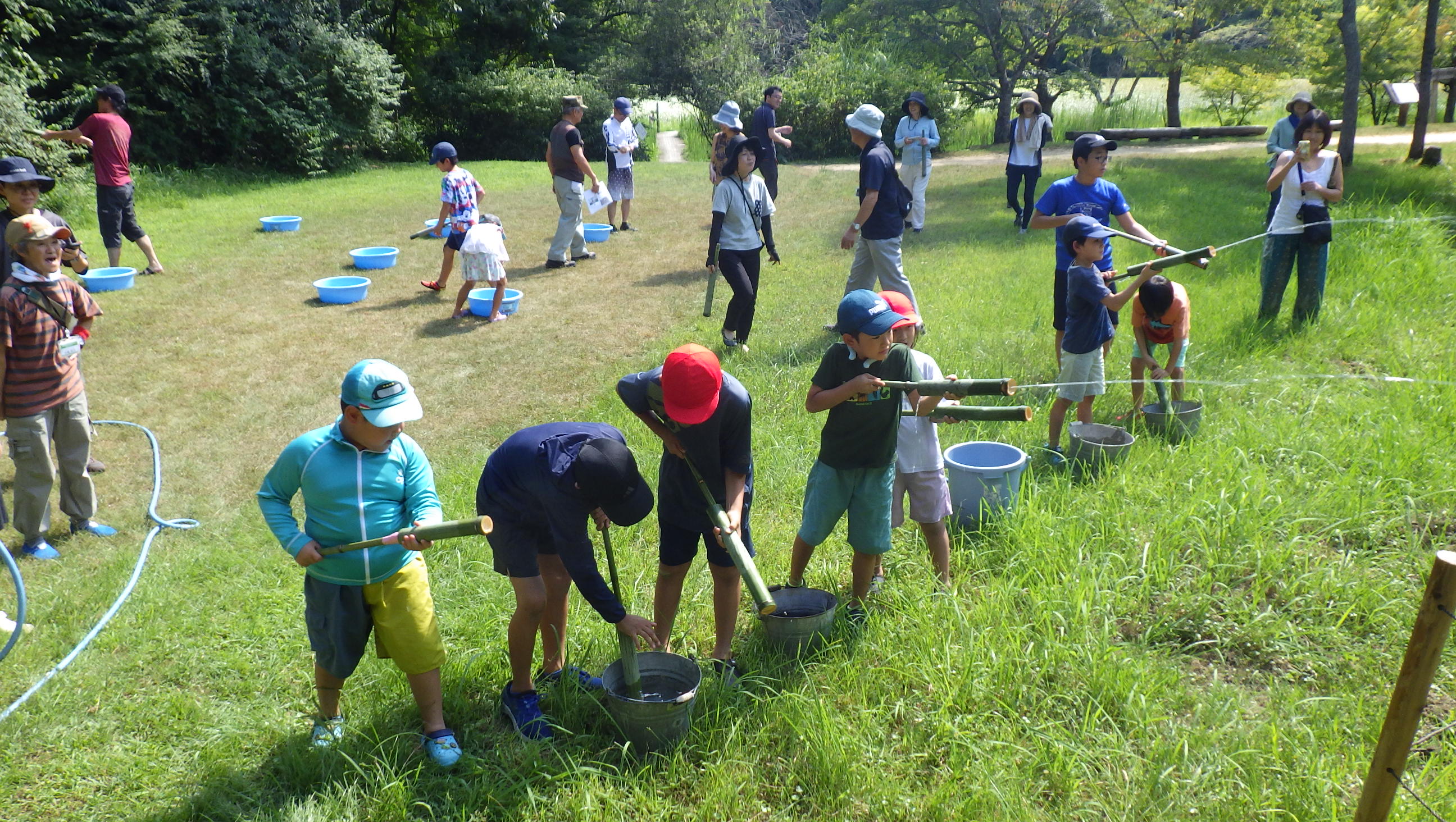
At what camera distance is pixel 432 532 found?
3.05 metres

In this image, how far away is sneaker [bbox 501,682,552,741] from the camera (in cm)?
363

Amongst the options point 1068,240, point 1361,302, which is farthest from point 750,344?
point 1361,302

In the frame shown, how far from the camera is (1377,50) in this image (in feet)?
70.2

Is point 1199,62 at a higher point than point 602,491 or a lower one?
higher

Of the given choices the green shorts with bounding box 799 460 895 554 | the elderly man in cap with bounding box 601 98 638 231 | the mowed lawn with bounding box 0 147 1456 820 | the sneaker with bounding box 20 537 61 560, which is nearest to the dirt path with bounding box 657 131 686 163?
the elderly man in cap with bounding box 601 98 638 231

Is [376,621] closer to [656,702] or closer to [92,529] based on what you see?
[656,702]

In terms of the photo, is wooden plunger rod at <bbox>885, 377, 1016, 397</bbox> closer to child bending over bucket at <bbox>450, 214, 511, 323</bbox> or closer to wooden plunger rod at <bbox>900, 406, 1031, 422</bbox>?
wooden plunger rod at <bbox>900, 406, 1031, 422</bbox>

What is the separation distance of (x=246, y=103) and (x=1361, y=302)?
62.3ft

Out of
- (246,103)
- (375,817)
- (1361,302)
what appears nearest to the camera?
(375,817)

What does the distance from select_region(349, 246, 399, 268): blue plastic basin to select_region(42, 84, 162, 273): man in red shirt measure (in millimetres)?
2293

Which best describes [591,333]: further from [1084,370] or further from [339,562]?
[339,562]

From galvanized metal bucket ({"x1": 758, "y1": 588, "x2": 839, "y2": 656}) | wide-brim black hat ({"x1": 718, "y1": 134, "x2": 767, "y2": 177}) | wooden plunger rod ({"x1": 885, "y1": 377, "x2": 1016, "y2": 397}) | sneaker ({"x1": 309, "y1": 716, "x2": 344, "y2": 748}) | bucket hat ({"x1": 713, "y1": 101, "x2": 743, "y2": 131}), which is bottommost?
sneaker ({"x1": 309, "y1": 716, "x2": 344, "y2": 748})

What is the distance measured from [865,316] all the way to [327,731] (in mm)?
2593

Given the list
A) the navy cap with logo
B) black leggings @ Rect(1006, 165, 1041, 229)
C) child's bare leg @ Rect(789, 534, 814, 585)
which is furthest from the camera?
black leggings @ Rect(1006, 165, 1041, 229)
